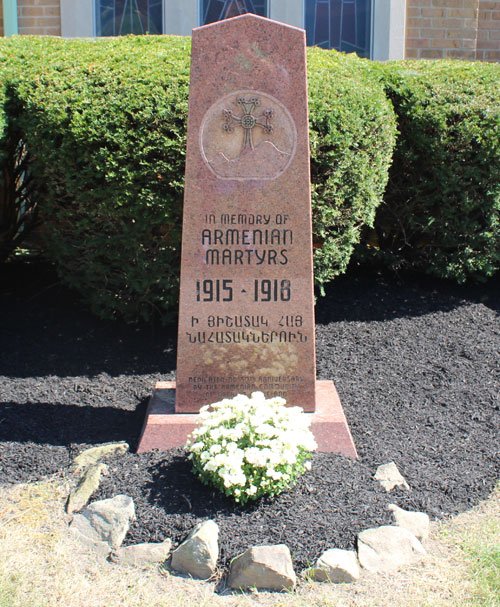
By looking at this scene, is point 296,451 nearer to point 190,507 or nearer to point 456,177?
point 190,507

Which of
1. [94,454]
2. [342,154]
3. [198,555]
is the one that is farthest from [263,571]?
[342,154]

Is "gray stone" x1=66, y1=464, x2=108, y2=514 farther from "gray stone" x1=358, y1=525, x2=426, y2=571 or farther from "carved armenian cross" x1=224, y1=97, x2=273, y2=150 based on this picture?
"carved armenian cross" x1=224, y1=97, x2=273, y2=150

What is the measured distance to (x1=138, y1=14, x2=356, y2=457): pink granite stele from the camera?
3.97 metres

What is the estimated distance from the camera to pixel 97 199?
495 cm

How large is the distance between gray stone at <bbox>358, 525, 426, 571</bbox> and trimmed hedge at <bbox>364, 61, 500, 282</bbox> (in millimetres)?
3177

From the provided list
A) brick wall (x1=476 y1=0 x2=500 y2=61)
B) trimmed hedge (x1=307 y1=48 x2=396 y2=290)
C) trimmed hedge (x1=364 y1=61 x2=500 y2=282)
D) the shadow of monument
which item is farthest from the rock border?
brick wall (x1=476 y1=0 x2=500 y2=61)

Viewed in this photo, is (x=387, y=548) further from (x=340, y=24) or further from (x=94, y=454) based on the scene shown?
(x=340, y=24)

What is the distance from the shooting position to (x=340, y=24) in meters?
8.04

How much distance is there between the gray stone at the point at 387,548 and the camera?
10.5 ft

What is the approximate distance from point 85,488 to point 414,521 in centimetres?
175

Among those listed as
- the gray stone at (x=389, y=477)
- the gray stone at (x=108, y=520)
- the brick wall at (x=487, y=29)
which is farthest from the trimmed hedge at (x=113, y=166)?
the brick wall at (x=487, y=29)

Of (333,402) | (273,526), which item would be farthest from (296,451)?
(333,402)

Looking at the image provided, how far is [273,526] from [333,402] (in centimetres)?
124

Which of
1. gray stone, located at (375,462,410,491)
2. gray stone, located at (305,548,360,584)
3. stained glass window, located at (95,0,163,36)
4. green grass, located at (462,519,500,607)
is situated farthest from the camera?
stained glass window, located at (95,0,163,36)
